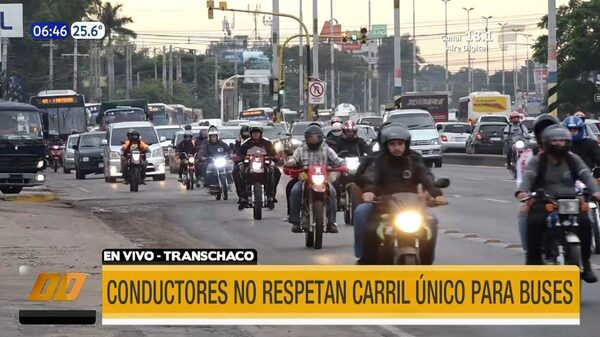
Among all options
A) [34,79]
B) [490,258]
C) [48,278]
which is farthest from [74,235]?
[34,79]

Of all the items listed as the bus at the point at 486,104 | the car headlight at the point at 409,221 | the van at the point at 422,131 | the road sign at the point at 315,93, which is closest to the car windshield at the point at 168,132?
the road sign at the point at 315,93

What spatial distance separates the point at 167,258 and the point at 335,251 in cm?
1039

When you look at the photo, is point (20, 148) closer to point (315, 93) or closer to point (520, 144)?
point (520, 144)

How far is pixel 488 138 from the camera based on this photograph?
57.6m

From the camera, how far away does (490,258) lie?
1762 cm

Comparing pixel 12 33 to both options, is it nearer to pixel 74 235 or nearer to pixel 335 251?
pixel 74 235

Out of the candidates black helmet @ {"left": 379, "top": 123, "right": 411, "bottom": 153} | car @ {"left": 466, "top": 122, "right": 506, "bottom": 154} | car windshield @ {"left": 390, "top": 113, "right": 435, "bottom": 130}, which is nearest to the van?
car windshield @ {"left": 390, "top": 113, "right": 435, "bottom": 130}

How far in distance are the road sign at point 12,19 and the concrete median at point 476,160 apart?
18.6m

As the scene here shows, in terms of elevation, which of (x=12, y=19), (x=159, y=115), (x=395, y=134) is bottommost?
(x=395, y=134)

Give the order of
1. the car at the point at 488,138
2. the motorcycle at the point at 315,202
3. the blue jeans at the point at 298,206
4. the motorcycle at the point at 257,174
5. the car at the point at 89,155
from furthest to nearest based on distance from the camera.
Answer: the car at the point at 488,138, the car at the point at 89,155, the motorcycle at the point at 257,174, the blue jeans at the point at 298,206, the motorcycle at the point at 315,202

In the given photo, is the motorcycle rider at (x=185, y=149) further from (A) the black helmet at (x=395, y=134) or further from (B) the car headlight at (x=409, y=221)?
(B) the car headlight at (x=409, y=221)

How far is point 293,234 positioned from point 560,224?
953 centimetres

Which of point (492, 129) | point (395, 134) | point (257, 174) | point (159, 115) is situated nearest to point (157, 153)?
point (257, 174)

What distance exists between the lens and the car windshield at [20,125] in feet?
121
